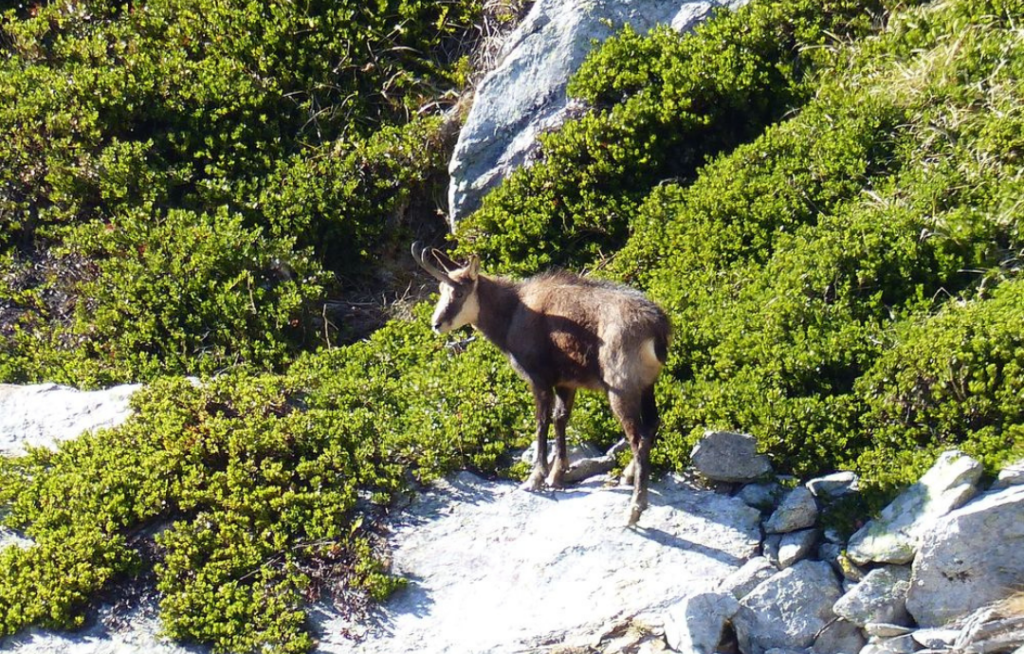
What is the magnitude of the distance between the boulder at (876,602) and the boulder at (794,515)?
737mm

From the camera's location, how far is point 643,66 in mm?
13016

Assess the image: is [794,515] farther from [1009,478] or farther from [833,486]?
[1009,478]

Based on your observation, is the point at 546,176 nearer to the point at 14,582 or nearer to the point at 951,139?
the point at 951,139

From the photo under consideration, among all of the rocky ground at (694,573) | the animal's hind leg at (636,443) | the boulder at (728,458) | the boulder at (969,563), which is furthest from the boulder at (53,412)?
the boulder at (969,563)

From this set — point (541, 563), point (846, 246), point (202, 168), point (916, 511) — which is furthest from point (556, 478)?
point (202, 168)

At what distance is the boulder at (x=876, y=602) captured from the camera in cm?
766

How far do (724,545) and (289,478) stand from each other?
3.19 m

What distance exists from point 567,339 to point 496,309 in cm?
81

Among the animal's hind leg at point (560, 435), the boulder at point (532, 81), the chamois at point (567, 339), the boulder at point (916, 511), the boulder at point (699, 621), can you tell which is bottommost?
the boulder at point (916, 511)

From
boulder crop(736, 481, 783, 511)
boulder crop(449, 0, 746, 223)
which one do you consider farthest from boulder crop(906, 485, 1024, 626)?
boulder crop(449, 0, 746, 223)

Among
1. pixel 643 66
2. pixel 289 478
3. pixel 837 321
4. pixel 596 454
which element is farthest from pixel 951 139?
pixel 289 478

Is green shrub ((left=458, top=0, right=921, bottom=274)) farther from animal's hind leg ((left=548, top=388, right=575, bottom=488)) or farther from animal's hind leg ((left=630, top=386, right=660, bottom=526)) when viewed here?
animal's hind leg ((left=630, top=386, right=660, bottom=526))

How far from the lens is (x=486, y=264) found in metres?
12.6

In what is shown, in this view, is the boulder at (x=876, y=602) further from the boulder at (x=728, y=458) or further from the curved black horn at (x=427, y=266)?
the curved black horn at (x=427, y=266)
